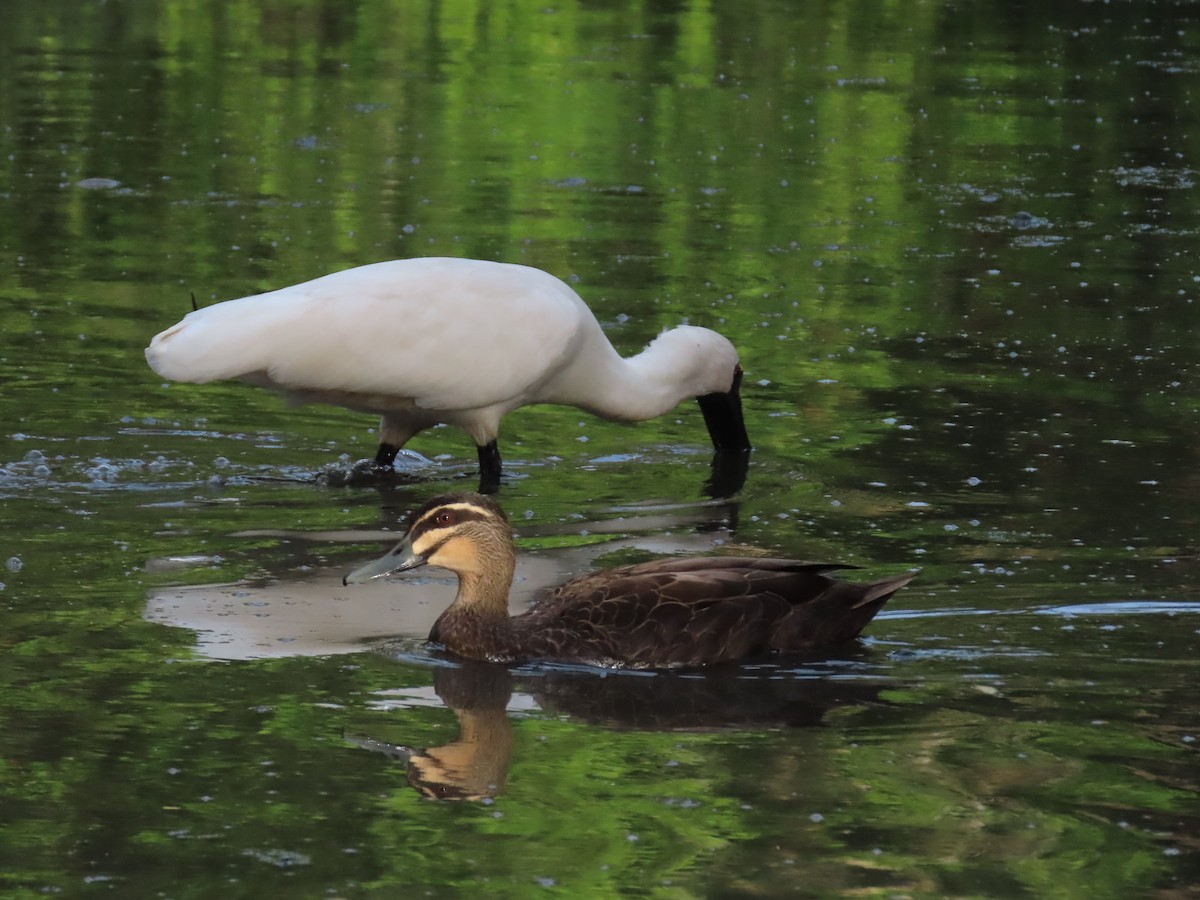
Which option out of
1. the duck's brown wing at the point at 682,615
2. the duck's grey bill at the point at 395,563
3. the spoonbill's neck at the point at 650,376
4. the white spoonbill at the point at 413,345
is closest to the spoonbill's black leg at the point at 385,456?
the white spoonbill at the point at 413,345

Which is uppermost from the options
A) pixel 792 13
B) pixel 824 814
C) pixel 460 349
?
pixel 792 13

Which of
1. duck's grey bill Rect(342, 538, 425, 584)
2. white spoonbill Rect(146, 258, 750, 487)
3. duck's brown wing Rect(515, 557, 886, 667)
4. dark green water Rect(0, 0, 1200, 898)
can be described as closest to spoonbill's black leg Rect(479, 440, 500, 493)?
white spoonbill Rect(146, 258, 750, 487)

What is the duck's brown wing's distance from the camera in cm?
741

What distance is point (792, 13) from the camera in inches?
1332

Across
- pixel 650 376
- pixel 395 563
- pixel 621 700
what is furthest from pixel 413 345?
pixel 621 700

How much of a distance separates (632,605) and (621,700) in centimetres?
44

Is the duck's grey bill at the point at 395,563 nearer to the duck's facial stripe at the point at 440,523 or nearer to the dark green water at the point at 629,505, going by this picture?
the duck's facial stripe at the point at 440,523

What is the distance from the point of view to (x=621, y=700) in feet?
23.3

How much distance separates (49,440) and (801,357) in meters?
4.43

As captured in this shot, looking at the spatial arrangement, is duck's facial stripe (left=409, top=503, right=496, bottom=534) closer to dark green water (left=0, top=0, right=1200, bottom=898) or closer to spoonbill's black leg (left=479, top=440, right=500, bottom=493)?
dark green water (left=0, top=0, right=1200, bottom=898)

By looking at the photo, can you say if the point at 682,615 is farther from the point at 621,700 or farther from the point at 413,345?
the point at 413,345

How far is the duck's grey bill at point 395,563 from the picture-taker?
7660mm

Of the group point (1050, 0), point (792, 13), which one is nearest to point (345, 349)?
point (792, 13)

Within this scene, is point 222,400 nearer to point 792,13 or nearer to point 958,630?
point 958,630
